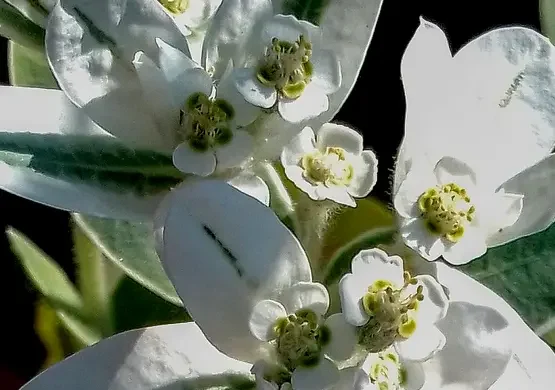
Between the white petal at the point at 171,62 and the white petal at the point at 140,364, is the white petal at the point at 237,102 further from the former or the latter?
the white petal at the point at 140,364

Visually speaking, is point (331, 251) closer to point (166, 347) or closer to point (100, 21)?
point (166, 347)

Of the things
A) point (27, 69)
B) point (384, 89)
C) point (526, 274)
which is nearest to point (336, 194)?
point (526, 274)

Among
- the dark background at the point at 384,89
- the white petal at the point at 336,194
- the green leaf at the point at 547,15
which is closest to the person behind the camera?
the white petal at the point at 336,194

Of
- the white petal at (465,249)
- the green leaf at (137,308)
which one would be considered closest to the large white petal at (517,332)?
the white petal at (465,249)

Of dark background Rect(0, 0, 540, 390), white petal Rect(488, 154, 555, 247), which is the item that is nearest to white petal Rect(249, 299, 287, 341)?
white petal Rect(488, 154, 555, 247)

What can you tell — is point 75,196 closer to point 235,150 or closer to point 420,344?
point 235,150

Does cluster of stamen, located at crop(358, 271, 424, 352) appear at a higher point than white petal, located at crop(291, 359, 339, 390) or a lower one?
higher

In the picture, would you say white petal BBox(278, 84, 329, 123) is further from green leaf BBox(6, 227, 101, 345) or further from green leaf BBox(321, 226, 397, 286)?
green leaf BBox(6, 227, 101, 345)
